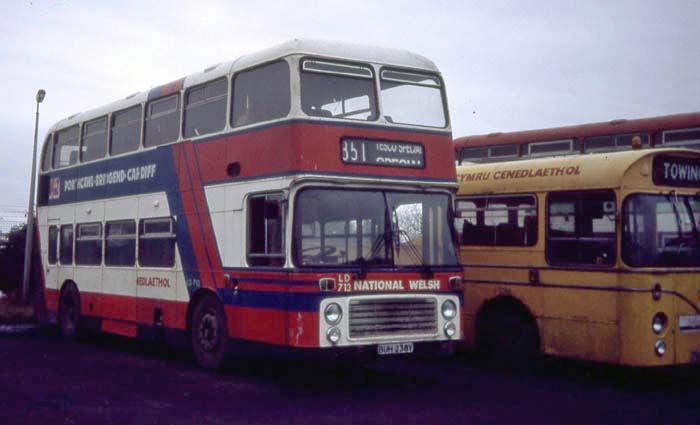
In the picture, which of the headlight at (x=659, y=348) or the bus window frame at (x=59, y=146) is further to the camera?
the bus window frame at (x=59, y=146)

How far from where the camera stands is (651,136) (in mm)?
16844

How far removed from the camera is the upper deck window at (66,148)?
18.1 meters

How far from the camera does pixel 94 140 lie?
17422mm

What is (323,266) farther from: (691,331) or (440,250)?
(691,331)

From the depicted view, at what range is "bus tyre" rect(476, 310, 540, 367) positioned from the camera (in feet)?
44.1

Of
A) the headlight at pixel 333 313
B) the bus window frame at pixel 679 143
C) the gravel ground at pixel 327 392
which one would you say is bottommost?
the gravel ground at pixel 327 392

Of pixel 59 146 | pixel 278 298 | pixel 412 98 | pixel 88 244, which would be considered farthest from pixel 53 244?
pixel 412 98

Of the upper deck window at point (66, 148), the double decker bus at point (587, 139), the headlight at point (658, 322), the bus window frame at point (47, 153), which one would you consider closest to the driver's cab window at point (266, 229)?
the headlight at point (658, 322)

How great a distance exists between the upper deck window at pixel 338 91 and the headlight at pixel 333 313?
2338 millimetres

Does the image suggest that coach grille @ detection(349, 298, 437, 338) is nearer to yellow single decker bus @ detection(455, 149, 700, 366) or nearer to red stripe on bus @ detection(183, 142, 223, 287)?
yellow single decker bus @ detection(455, 149, 700, 366)

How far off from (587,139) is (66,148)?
9923 millimetres

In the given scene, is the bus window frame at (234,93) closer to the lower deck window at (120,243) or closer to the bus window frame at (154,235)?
the bus window frame at (154,235)

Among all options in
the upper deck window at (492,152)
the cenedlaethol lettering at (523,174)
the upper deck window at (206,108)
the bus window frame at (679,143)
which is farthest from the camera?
the upper deck window at (492,152)

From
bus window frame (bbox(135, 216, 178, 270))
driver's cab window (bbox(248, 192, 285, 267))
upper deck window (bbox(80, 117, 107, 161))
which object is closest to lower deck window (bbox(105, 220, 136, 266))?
bus window frame (bbox(135, 216, 178, 270))
